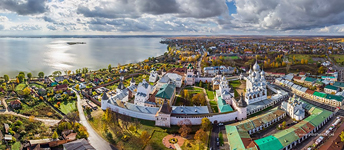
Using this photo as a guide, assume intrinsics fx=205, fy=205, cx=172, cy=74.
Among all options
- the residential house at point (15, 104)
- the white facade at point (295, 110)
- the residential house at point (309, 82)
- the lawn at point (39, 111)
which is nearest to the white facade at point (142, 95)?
the lawn at point (39, 111)

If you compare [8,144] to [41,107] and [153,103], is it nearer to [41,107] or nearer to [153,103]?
[41,107]

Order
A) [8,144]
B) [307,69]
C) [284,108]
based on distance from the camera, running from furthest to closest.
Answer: [307,69]
[284,108]
[8,144]

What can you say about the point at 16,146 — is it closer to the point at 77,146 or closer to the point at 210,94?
the point at 77,146

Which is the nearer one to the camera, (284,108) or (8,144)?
(8,144)

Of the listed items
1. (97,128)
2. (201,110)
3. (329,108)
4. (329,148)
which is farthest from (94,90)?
(329,108)

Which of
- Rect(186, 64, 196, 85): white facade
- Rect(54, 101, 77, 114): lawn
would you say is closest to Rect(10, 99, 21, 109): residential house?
Rect(54, 101, 77, 114): lawn

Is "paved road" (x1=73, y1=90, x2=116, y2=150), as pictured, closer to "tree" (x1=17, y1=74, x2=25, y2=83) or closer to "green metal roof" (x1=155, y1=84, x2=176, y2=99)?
"green metal roof" (x1=155, y1=84, x2=176, y2=99)

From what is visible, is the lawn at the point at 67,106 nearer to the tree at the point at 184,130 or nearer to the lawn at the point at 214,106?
the tree at the point at 184,130
